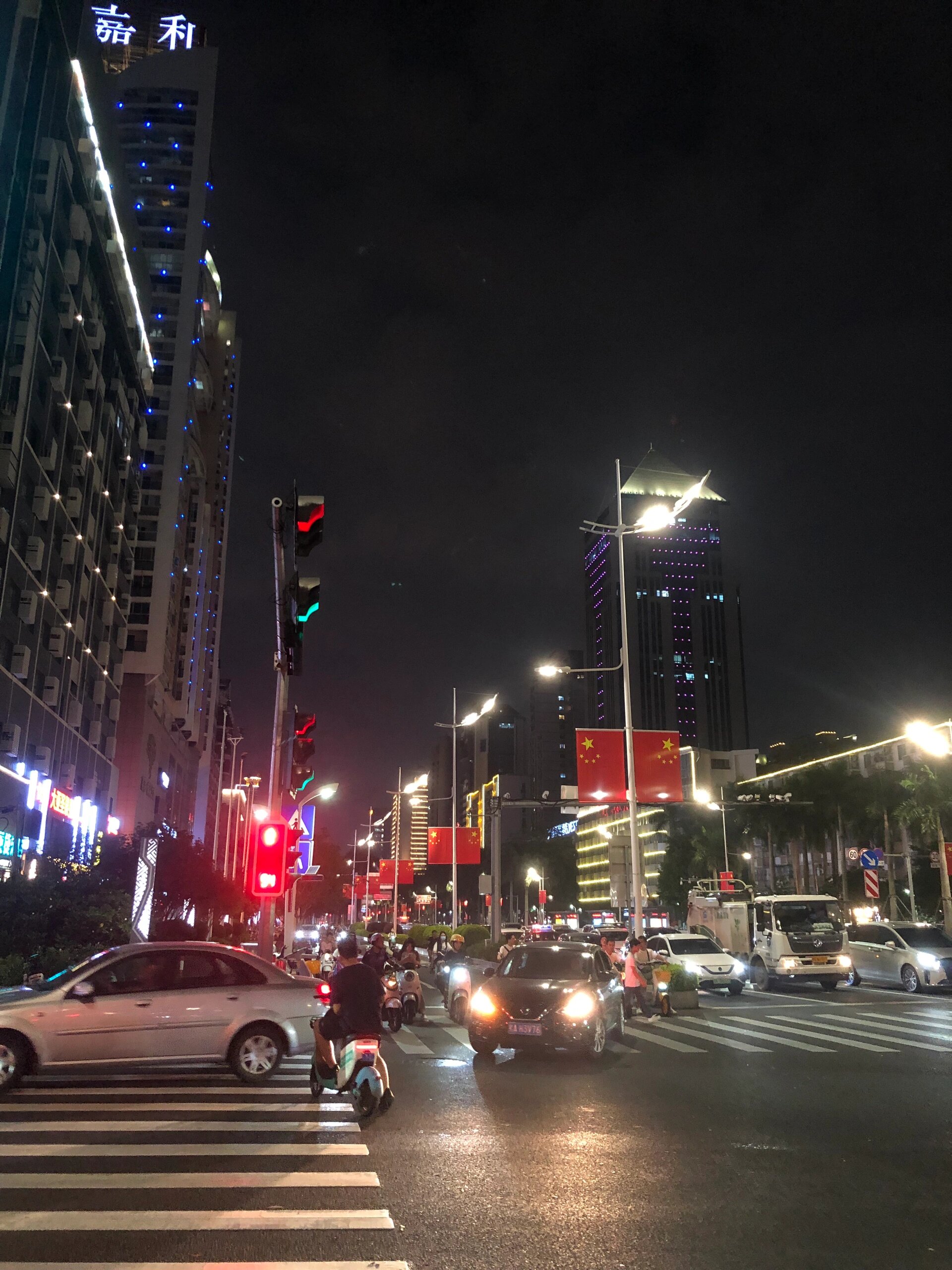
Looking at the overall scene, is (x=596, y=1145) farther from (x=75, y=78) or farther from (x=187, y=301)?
(x=187, y=301)

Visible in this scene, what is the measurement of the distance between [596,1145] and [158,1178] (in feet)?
11.8

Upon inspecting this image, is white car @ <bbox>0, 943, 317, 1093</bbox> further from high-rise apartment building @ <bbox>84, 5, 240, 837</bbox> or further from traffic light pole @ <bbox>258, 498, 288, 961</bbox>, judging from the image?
high-rise apartment building @ <bbox>84, 5, 240, 837</bbox>

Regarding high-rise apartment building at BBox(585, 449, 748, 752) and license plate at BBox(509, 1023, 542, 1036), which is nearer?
license plate at BBox(509, 1023, 542, 1036)

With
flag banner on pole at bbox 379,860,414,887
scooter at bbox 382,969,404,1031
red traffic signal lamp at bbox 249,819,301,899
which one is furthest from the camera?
flag banner on pole at bbox 379,860,414,887

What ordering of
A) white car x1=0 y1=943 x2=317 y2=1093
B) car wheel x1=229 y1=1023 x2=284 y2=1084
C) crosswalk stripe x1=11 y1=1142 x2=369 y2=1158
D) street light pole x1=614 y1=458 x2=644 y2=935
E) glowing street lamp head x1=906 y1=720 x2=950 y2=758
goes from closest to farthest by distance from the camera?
crosswalk stripe x1=11 y1=1142 x2=369 y2=1158 < white car x1=0 y1=943 x2=317 y2=1093 < car wheel x1=229 y1=1023 x2=284 y2=1084 < street light pole x1=614 y1=458 x2=644 y2=935 < glowing street lamp head x1=906 y1=720 x2=950 y2=758

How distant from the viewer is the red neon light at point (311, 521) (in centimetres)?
984

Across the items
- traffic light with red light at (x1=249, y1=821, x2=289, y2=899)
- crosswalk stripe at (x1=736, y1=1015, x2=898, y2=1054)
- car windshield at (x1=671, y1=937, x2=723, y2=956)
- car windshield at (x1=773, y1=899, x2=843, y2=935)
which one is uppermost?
traffic light with red light at (x1=249, y1=821, x2=289, y2=899)

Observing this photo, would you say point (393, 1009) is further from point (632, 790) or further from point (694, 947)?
point (694, 947)

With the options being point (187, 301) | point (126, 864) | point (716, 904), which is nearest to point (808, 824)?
point (716, 904)

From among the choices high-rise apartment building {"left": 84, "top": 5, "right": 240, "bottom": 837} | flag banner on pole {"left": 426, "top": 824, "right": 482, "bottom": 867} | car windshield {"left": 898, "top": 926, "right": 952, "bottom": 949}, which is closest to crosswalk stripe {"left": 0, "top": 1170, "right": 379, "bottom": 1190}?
car windshield {"left": 898, "top": 926, "right": 952, "bottom": 949}

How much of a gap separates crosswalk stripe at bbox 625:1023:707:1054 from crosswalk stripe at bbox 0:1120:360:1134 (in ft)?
24.9

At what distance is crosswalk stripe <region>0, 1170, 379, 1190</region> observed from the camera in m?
6.91

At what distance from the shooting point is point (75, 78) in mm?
43625

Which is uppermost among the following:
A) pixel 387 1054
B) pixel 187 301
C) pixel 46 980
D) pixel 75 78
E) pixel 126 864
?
pixel 187 301
